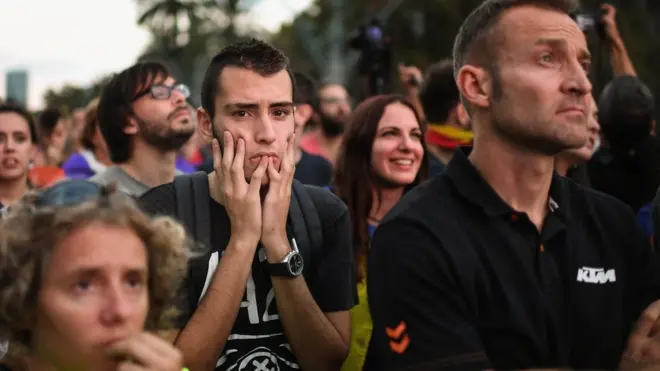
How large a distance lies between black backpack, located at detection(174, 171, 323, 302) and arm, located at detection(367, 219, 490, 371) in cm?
88

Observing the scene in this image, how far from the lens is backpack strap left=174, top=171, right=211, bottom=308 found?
328 cm

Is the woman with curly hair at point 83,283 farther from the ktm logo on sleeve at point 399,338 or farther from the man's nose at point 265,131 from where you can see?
the man's nose at point 265,131

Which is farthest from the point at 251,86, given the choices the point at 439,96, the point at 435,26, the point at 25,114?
the point at 435,26

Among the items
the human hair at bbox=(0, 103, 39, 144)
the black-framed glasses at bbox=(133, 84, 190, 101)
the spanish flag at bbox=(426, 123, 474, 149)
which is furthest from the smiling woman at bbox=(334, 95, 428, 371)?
the human hair at bbox=(0, 103, 39, 144)

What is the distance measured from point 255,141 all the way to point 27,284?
1332 mm

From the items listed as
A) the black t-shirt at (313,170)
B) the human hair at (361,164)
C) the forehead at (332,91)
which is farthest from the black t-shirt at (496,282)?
the forehead at (332,91)

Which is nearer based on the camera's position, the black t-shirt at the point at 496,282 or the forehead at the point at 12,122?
the black t-shirt at the point at 496,282

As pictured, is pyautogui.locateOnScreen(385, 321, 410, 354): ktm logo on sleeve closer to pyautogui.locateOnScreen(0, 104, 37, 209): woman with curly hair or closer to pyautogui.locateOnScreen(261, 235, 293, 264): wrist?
pyautogui.locateOnScreen(261, 235, 293, 264): wrist

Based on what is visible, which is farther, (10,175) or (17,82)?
(17,82)

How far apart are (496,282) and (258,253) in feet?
3.81

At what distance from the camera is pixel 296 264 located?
129 inches

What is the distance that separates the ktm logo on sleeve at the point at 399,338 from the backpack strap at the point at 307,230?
3.02 feet

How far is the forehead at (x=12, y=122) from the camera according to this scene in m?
6.43

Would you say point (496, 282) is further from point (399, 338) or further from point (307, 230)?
point (307, 230)
